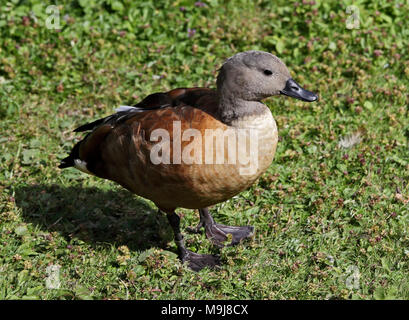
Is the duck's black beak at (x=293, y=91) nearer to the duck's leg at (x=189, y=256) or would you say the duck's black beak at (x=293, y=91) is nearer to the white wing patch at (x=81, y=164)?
the duck's leg at (x=189, y=256)

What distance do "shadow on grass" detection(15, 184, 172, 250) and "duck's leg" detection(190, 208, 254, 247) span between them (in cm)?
31

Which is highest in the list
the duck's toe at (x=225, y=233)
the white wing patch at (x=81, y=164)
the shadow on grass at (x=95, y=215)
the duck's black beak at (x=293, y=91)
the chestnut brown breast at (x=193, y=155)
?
the duck's black beak at (x=293, y=91)

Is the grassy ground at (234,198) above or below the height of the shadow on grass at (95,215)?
above

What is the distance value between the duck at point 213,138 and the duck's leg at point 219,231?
648mm

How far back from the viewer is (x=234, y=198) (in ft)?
16.1

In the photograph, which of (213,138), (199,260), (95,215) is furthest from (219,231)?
(213,138)

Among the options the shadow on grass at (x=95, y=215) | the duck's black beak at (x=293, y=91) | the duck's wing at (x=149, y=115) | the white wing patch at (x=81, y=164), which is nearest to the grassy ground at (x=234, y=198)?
the shadow on grass at (x=95, y=215)

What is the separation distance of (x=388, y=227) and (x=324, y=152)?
1043mm

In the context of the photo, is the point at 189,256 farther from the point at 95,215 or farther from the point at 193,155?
the point at 193,155

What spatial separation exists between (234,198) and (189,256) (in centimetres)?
78

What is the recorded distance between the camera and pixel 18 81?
6074 mm

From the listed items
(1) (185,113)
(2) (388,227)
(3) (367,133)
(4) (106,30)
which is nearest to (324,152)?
(3) (367,133)

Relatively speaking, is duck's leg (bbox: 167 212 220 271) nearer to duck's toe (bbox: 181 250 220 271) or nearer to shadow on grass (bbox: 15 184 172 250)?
duck's toe (bbox: 181 250 220 271)

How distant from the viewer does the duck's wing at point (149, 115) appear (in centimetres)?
380
